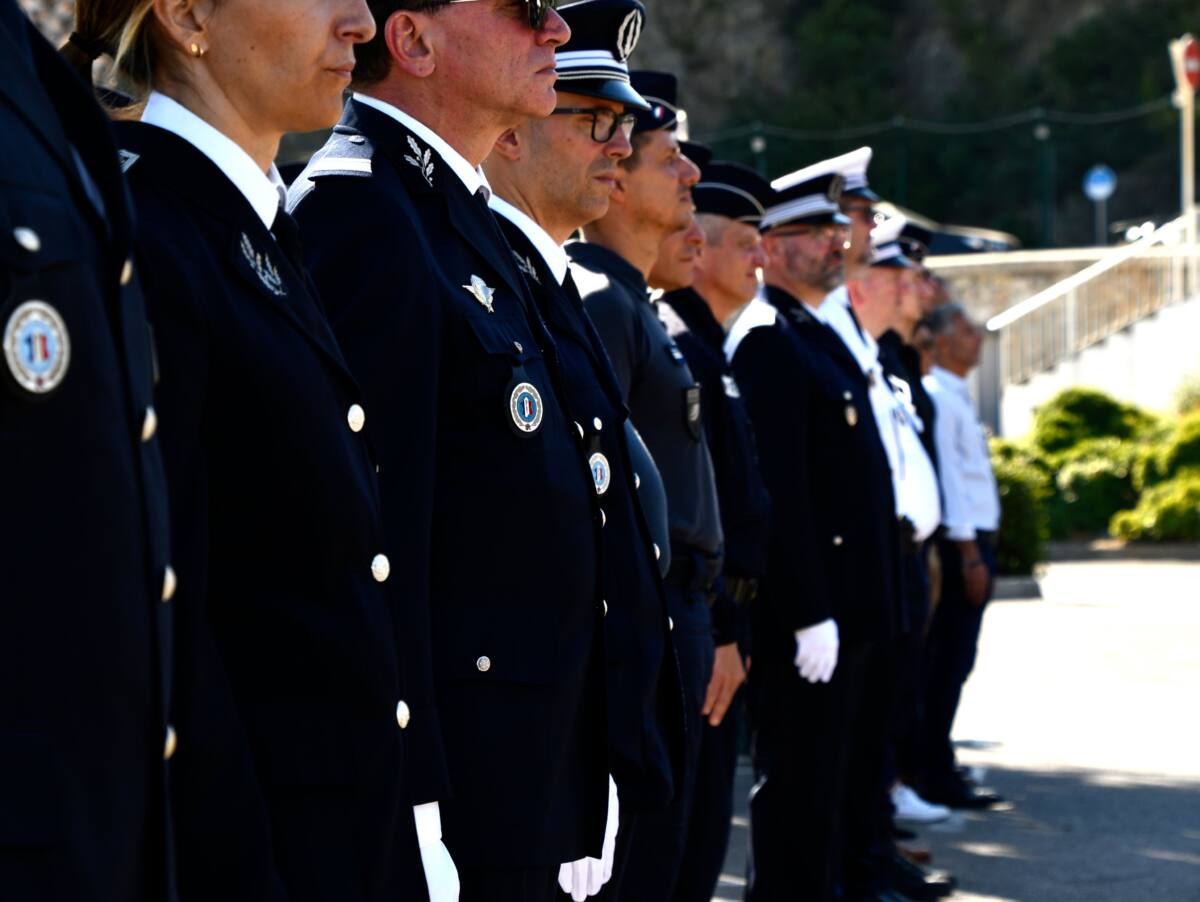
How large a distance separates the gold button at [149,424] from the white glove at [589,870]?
1.43 metres

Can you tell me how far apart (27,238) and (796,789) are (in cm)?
419

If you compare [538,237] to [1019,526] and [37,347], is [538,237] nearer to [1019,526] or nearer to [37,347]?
[37,347]

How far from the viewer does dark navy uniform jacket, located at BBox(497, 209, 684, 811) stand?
3.01m

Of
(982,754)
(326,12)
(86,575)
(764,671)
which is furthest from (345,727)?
(982,754)

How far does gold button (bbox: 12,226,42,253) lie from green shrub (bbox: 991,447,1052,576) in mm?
13331

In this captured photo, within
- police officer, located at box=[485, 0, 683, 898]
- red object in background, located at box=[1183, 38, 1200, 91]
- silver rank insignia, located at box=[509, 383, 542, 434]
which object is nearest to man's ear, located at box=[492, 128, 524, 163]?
police officer, located at box=[485, 0, 683, 898]

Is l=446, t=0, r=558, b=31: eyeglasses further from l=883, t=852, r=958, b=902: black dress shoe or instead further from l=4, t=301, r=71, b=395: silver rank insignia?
l=883, t=852, r=958, b=902: black dress shoe

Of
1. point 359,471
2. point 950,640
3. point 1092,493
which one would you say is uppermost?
point 1092,493

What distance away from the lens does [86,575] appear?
159cm

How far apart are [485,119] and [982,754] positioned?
6284 mm

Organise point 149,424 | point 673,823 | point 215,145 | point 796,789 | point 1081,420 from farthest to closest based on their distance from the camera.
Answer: point 1081,420
point 796,789
point 673,823
point 215,145
point 149,424

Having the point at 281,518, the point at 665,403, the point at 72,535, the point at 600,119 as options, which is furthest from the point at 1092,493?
the point at 72,535

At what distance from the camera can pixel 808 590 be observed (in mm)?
5316

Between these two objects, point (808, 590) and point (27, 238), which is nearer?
point (27, 238)
